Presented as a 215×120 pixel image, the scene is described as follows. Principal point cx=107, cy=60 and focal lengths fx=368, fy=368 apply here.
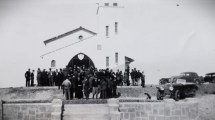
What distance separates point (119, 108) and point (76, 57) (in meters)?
12.2

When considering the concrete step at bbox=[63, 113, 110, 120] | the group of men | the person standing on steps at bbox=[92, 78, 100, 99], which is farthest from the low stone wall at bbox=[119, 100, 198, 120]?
the person standing on steps at bbox=[92, 78, 100, 99]

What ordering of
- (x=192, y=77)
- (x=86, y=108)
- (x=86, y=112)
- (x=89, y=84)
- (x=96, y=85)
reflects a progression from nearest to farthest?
(x=86, y=112)
(x=86, y=108)
(x=89, y=84)
(x=96, y=85)
(x=192, y=77)

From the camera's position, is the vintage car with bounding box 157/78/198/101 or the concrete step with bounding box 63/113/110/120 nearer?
the concrete step with bounding box 63/113/110/120

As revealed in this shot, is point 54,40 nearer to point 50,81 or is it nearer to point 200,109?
point 50,81

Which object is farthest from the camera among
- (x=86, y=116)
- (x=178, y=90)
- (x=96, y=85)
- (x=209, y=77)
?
(x=209, y=77)

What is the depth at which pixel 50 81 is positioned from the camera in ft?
69.9

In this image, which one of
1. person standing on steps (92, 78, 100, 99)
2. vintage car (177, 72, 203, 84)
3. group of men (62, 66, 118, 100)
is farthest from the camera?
vintage car (177, 72, 203, 84)

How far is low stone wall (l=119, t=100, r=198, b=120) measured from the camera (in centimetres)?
1483

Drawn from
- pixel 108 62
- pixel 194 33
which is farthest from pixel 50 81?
pixel 194 33

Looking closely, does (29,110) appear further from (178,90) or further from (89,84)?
(178,90)

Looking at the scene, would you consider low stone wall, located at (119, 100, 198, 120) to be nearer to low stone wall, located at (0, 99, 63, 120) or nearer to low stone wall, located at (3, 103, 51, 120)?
low stone wall, located at (0, 99, 63, 120)

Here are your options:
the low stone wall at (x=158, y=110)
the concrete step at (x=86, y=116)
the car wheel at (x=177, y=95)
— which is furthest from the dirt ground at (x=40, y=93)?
the concrete step at (x=86, y=116)

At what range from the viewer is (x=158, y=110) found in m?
14.9

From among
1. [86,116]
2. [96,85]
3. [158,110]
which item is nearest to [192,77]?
[96,85]
